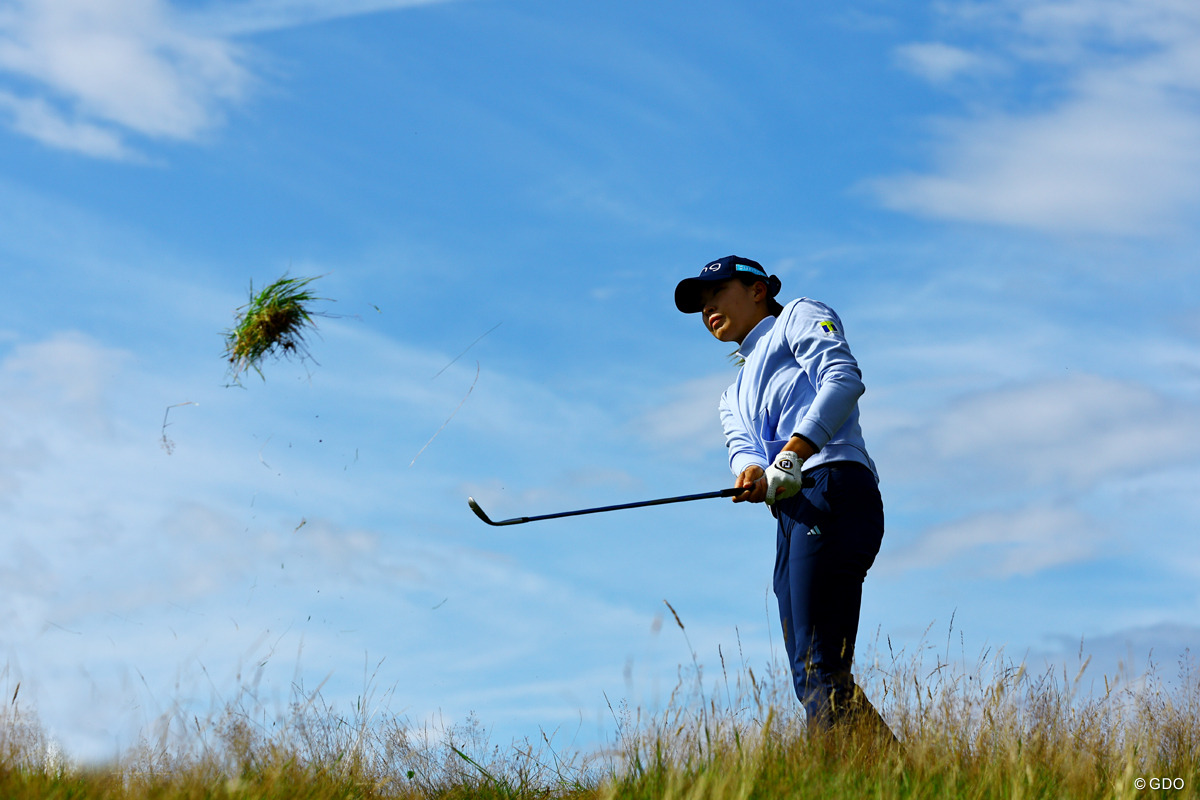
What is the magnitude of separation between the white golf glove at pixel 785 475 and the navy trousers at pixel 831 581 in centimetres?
11

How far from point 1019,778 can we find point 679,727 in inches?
52.1

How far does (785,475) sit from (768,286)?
1262 mm

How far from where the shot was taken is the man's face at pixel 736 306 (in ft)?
16.1

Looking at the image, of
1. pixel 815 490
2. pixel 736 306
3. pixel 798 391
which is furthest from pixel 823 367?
pixel 736 306

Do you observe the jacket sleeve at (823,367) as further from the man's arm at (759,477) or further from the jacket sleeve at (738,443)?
the jacket sleeve at (738,443)

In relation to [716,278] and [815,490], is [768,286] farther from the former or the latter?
[815,490]

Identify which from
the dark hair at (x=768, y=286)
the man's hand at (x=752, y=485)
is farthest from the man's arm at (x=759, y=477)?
the dark hair at (x=768, y=286)

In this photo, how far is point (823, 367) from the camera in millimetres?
4355

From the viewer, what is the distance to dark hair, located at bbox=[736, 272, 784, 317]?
492 cm

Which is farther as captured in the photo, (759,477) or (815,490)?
(759,477)

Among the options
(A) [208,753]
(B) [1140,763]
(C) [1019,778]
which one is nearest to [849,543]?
(C) [1019,778]

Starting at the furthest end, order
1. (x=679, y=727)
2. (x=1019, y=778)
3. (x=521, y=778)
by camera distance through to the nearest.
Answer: (x=521, y=778), (x=679, y=727), (x=1019, y=778)

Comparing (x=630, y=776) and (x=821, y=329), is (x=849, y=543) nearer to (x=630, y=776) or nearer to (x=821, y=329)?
(x=821, y=329)

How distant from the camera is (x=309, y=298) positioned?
6.22 m
